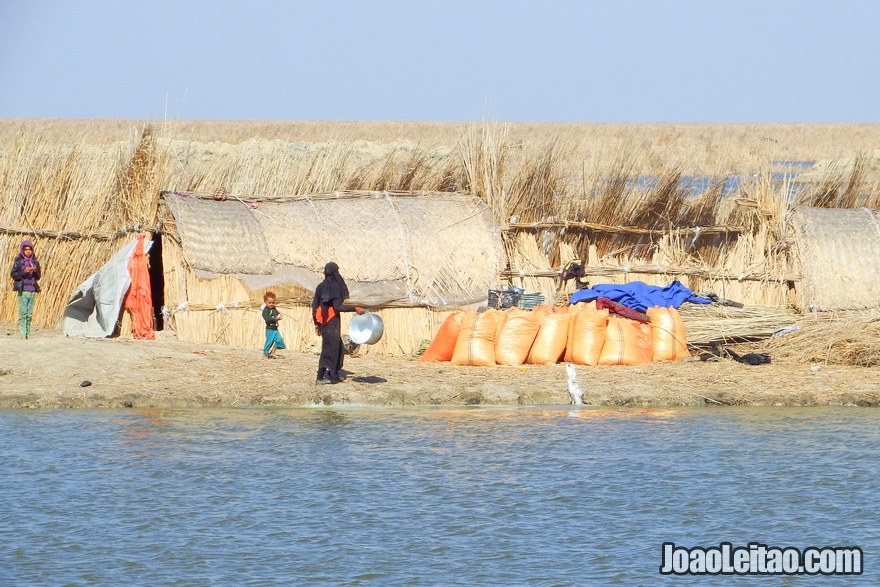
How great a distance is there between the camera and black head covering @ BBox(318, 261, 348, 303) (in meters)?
13.3

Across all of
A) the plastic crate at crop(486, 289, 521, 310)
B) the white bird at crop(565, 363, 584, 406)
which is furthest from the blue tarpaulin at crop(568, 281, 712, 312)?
the white bird at crop(565, 363, 584, 406)

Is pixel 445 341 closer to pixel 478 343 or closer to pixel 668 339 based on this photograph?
pixel 478 343

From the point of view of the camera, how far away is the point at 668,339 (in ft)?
49.0

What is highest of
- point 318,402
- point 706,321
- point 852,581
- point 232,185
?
point 232,185

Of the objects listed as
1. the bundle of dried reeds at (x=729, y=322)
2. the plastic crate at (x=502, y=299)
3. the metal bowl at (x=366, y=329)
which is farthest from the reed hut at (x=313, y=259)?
the bundle of dried reeds at (x=729, y=322)

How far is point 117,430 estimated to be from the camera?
11.8 meters

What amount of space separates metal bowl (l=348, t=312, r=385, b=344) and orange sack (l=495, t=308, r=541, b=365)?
57.4 inches

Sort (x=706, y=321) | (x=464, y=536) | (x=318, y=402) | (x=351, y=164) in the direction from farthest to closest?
(x=351, y=164), (x=706, y=321), (x=318, y=402), (x=464, y=536)

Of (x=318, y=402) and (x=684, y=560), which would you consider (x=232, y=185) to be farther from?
(x=684, y=560)

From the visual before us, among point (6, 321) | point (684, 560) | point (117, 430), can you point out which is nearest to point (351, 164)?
point (6, 321)

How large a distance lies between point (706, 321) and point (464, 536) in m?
7.42

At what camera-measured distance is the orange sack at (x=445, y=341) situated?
15188 millimetres

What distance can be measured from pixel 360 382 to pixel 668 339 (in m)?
3.94

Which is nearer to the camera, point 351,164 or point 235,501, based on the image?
point 235,501
